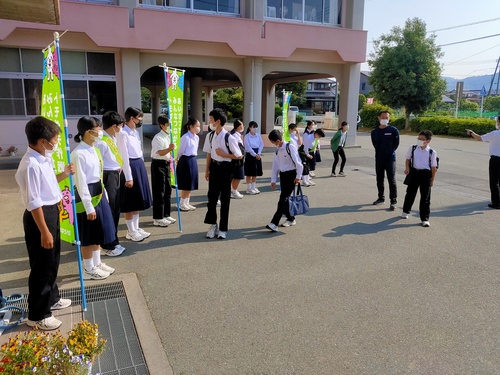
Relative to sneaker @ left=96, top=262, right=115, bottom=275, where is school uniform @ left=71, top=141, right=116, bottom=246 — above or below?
above

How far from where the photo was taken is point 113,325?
12.2ft

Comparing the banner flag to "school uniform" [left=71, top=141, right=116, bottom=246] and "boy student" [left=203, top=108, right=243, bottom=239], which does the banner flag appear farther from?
"school uniform" [left=71, top=141, right=116, bottom=246]

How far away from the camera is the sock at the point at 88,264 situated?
4602 millimetres

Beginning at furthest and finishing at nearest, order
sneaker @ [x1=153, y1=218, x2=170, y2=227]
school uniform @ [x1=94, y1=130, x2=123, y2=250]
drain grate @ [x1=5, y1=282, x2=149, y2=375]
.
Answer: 1. sneaker @ [x1=153, y1=218, x2=170, y2=227]
2. school uniform @ [x1=94, y1=130, x2=123, y2=250]
3. drain grate @ [x1=5, y1=282, x2=149, y2=375]

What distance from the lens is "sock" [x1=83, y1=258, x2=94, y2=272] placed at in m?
4.60

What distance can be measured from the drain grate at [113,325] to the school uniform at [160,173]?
2265 mm

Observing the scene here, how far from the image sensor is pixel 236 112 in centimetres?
4253

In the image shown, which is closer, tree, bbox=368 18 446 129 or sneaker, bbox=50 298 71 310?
sneaker, bbox=50 298 71 310

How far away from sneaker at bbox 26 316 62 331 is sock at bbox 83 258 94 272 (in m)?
1.05

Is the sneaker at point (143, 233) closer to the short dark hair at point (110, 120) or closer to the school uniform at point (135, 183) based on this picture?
the school uniform at point (135, 183)

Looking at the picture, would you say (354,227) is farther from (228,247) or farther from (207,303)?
(207,303)

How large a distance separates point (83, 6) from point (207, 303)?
1217cm

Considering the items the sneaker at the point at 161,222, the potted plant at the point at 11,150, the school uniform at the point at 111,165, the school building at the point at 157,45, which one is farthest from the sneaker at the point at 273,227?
the potted plant at the point at 11,150

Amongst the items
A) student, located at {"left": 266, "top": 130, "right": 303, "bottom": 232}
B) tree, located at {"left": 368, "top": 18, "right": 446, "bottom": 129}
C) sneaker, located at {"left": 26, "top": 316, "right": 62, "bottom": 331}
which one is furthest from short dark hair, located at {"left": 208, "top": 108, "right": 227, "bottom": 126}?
tree, located at {"left": 368, "top": 18, "right": 446, "bottom": 129}
